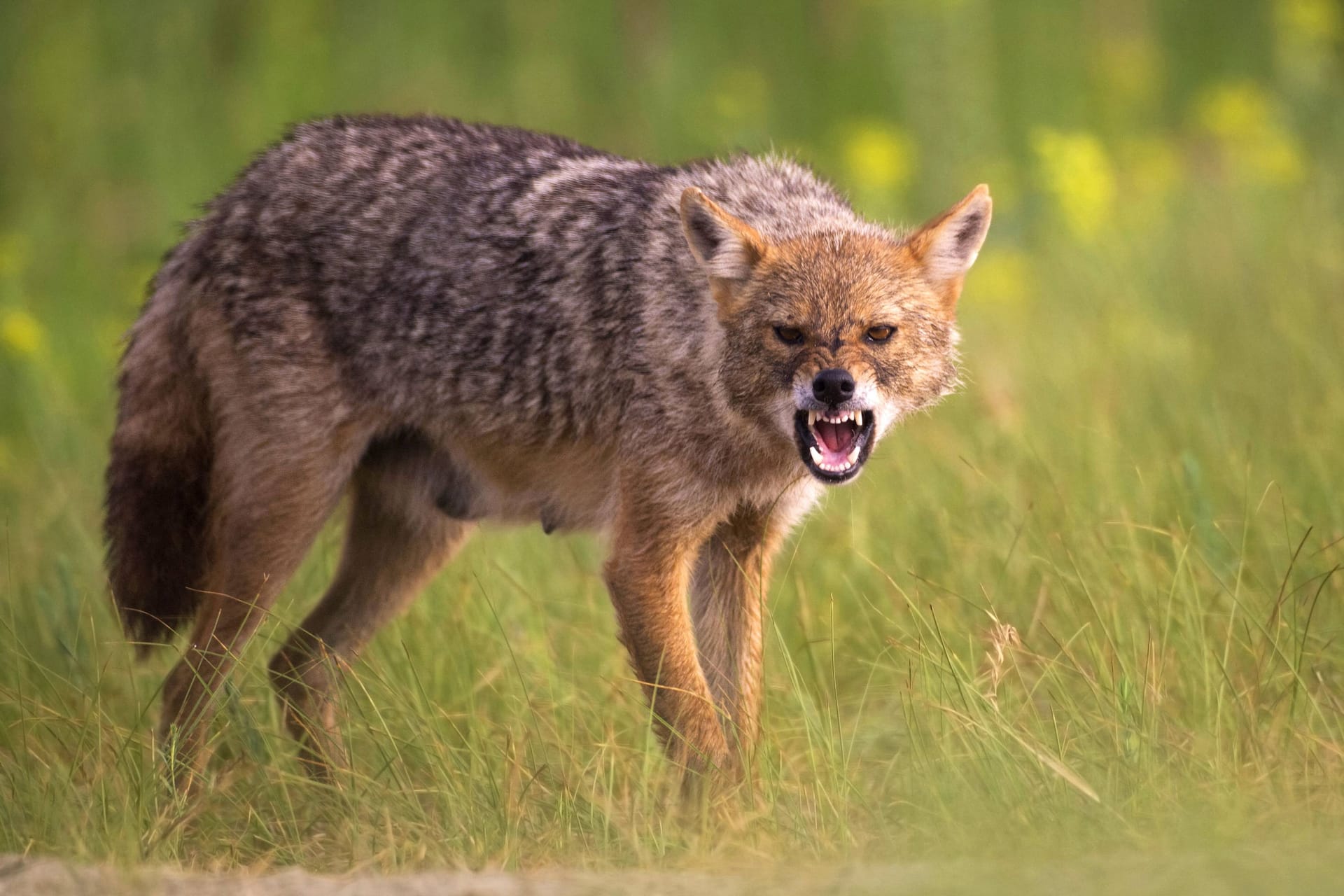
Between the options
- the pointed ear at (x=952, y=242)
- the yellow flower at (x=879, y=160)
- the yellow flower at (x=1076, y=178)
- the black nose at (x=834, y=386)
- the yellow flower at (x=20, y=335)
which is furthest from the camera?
the yellow flower at (x=879, y=160)

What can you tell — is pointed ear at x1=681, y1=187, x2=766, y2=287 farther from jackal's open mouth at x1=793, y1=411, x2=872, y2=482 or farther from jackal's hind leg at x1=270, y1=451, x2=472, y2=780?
jackal's hind leg at x1=270, y1=451, x2=472, y2=780

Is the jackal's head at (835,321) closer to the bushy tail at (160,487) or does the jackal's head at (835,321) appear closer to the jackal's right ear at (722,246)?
the jackal's right ear at (722,246)

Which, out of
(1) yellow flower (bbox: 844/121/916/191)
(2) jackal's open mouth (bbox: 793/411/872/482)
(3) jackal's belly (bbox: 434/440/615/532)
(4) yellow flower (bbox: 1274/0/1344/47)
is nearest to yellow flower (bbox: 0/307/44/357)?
(3) jackal's belly (bbox: 434/440/615/532)

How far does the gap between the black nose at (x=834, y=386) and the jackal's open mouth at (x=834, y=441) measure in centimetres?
5

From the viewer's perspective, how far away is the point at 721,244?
202 inches

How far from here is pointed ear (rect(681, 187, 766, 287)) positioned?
5.07m

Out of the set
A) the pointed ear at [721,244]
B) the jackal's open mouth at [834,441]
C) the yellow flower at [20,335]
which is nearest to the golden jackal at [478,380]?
the pointed ear at [721,244]

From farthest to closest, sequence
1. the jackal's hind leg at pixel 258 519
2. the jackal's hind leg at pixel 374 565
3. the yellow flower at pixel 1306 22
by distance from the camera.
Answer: the yellow flower at pixel 1306 22 < the jackal's hind leg at pixel 374 565 < the jackal's hind leg at pixel 258 519

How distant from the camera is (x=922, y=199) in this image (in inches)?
474

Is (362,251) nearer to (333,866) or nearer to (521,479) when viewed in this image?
(521,479)

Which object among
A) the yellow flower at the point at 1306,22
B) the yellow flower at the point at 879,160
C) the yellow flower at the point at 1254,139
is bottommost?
the yellow flower at the point at 879,160

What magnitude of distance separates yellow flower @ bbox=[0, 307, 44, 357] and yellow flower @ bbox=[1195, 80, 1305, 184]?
25.1 feet

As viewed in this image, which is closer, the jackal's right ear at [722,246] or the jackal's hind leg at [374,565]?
the jackal's right ear at [722,246]

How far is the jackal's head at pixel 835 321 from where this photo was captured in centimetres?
478
